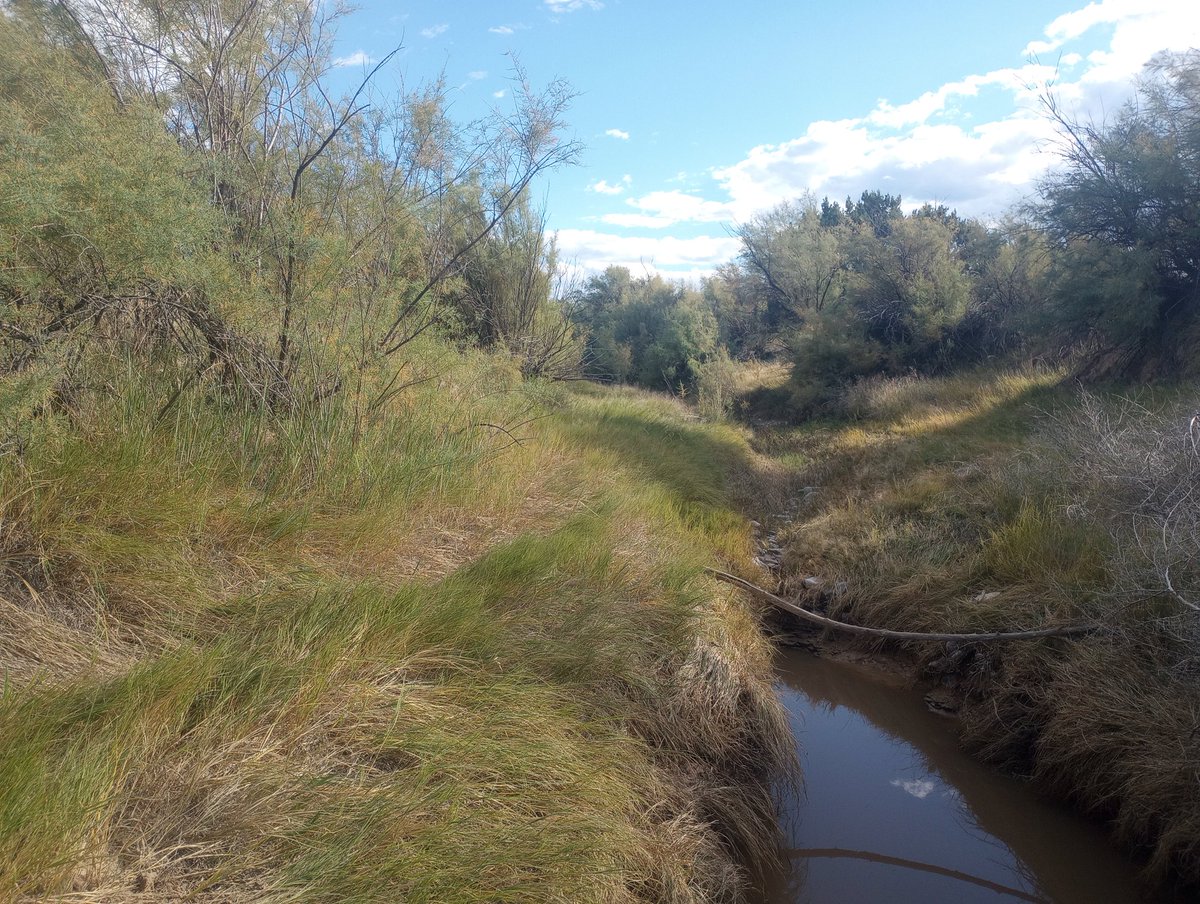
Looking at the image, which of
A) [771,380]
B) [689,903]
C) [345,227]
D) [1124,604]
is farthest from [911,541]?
[771,380]

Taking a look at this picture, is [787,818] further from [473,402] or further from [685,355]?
[685,355]

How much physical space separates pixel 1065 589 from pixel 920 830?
7.14 ft

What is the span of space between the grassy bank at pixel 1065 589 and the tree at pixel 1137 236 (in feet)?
11.0

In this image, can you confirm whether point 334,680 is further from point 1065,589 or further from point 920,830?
point 1065,589

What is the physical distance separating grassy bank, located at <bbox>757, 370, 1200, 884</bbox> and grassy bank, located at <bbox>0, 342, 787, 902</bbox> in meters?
1.75

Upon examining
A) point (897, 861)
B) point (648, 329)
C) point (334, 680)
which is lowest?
point (897, 861)

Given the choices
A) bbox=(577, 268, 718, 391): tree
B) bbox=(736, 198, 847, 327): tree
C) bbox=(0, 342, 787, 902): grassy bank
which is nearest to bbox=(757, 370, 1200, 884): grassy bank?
bbox=(0, 342, 787, 902): grassy bank

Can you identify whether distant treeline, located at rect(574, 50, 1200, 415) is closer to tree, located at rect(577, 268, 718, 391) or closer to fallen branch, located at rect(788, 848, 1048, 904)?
tree, located at rect(577, 268, 718, 391)

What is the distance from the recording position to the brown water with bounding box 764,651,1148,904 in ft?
12.5

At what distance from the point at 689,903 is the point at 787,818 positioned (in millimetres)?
1461

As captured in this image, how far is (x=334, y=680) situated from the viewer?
2.93m

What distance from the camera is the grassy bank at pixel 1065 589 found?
3953 millimetres

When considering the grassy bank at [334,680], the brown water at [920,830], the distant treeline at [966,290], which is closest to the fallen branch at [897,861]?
the brown water at [920,830]

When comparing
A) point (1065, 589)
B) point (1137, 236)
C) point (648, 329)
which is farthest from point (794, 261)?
point (1065, 589)
